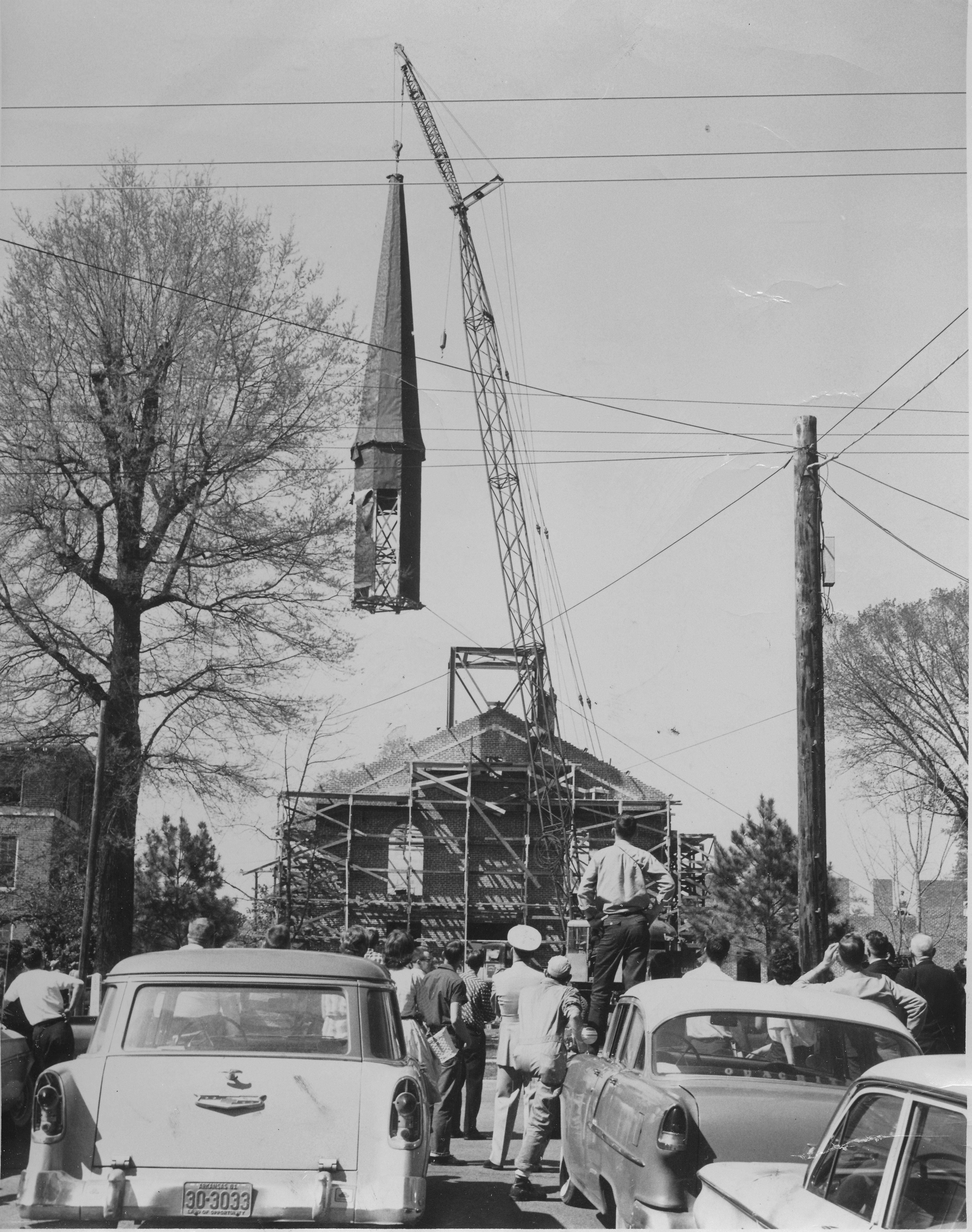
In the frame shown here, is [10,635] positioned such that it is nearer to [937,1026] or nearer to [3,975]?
[3,975]

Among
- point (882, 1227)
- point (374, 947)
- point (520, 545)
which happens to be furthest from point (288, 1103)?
point (520, 545)

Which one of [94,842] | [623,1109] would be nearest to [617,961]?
[623,1109]

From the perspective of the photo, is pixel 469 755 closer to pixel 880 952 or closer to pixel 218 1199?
pixel 880 952

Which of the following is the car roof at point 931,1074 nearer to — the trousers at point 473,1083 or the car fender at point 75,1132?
the car fender at point 75,1132

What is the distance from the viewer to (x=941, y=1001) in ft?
33.8

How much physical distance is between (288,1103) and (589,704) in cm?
4067

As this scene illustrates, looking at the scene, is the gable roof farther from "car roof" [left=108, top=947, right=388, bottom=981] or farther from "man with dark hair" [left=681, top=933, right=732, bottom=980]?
"car roof" [left=108, top=947, right=388, bottom=981]

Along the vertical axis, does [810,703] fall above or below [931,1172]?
above

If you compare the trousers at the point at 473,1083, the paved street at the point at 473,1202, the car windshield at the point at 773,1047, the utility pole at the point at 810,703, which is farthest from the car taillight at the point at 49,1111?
the utility pole at the point at 810,703

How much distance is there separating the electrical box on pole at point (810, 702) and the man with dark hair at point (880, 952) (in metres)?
2.82

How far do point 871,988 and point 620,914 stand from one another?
7.60 ft

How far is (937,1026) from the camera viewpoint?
10289 mm

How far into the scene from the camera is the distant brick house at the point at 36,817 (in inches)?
800

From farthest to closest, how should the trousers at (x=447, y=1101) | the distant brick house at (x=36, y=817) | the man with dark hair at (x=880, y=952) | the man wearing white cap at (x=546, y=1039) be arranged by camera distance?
1. the distant brick house at (x=36, y=817)
2. the trousers at (x=447, y=1101)
3. the man with dark hair at (x=880, y=952)
4. the man wearing white cap at (x=546, y=1039)
